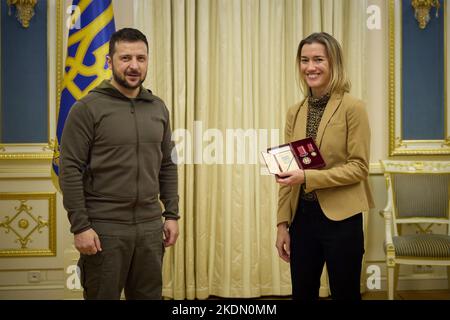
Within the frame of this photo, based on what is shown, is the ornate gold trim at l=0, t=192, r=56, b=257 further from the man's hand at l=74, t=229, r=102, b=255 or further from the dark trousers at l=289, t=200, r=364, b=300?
the dark trousers at l=289, t=200, r=364, b=300

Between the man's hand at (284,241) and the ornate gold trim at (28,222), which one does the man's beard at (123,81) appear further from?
the ornate gold trim at (28,222)

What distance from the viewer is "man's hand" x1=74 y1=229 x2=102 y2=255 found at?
175 cm

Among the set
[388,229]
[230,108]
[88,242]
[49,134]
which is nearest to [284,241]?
[88,242]

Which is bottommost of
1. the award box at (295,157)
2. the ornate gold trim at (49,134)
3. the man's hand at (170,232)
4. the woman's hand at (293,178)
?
the man's hand at (170,232)

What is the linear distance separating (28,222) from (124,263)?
77.1 inches

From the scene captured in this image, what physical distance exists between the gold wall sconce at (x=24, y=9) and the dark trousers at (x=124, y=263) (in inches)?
88.8

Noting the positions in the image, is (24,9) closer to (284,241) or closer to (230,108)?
(230,108)

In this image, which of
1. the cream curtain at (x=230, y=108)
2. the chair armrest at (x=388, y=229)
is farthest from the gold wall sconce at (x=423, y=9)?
the chair armrest at (x=388, y=229)

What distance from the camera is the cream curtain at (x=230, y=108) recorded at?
347cm

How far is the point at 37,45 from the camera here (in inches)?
137

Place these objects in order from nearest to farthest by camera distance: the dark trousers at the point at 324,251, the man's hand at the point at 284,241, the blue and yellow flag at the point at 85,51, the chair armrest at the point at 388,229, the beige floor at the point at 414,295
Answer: the dark trousers at the point at 324,251 < the man's hand at the point at 284,241 < the blue and yellow flag at the point at 85,51 < the chair armrest at the point at 388,229 < the beige floor at the point at 414,295

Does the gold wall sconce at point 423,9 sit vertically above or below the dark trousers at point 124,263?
above

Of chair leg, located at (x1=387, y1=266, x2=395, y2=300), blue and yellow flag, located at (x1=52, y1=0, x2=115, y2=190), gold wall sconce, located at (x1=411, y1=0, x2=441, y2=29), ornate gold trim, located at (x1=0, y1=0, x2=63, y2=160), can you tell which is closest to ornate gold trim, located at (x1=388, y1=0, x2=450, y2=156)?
gold wall sconce, located at (x1=411, y1=0, x2=441, y2=29)
